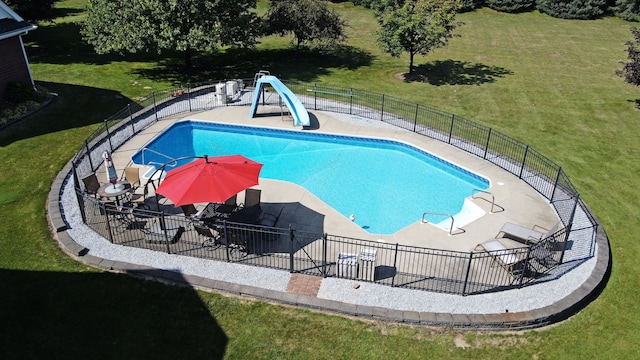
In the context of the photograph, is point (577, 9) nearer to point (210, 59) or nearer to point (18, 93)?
point (210, 59)

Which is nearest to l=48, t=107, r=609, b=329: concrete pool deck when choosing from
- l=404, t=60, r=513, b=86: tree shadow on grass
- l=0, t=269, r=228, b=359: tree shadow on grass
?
l=0, t=269, r=228, b=359: tree shadow on grass

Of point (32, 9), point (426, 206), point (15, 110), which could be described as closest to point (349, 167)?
point (426, 206)

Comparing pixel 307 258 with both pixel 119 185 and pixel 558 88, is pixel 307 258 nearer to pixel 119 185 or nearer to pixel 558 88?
pixel 119 185

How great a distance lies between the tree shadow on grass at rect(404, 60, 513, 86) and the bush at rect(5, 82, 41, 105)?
903 inches

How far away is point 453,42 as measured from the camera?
4275 cm

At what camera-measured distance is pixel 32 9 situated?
3391 cm

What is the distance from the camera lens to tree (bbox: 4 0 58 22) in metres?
32.9

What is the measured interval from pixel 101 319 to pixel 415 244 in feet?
33.0

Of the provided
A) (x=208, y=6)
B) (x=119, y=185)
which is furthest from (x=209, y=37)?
(x=119, y=185)

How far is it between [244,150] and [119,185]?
28.2ft

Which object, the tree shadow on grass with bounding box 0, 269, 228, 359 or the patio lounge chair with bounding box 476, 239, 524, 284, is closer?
the tree shadow on grass with bounding box 0, 269, 228, 359

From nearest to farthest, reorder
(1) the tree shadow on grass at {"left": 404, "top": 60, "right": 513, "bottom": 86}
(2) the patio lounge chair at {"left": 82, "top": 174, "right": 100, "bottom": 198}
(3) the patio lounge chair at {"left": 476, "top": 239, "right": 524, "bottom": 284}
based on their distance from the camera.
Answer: (3) the patio lounge chair at {"left": 476, "top": 239, "right": 524, "bottom": 284} → (2) the patio lounge chair at {"left": 82, "top": 174, "right": 100, "bottom": 198} → (1) the tree shadow on grass at {"left": 404, "top": 60, "right": 513, "bottom": 86}

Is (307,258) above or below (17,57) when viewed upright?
below

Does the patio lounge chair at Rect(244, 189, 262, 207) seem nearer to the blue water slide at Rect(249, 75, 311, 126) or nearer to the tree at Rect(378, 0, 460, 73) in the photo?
the blue water slide at Rect(249, 75, 311, 126)
